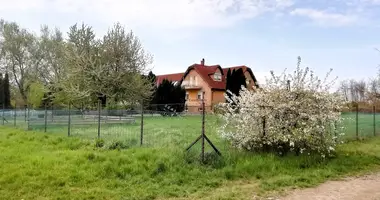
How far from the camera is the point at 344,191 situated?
23.4 ft

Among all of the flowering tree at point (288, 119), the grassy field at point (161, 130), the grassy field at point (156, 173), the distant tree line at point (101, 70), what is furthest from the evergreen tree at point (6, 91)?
the flowering tree at point (288, 119)

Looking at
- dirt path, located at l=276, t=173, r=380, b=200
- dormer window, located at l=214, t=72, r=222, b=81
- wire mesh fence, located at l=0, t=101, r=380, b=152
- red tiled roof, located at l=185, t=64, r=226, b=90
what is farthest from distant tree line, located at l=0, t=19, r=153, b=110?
dirt path, located at l=276, t=173, r=380, b=200

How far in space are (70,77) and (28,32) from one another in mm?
18518

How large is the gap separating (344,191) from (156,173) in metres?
4.10

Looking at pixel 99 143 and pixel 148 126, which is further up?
pixel 148 126

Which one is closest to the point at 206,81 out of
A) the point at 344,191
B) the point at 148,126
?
the point at 148,126

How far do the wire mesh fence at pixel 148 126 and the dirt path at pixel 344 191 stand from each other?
3.15 meters

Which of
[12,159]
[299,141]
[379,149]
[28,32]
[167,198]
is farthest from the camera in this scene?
[28,32]

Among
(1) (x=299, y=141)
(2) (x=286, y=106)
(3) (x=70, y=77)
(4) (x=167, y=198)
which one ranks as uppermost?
(3) (x=70, y=77)

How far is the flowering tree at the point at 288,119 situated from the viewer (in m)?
10.0

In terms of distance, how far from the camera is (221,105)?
441 inches

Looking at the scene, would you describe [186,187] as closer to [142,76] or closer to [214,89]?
[142,76]

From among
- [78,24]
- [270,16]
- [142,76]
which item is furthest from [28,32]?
[270,16]

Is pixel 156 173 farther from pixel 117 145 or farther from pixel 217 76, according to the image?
pixel 217 76
